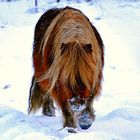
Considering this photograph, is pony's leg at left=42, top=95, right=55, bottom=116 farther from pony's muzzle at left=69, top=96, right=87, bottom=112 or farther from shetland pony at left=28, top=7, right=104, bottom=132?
pony's muzzle at left=69, top=96, right=87, bottom=112

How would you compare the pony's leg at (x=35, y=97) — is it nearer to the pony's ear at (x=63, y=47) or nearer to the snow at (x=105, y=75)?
the snow at (x=105, y=75)

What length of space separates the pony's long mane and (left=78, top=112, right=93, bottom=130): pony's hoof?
15.3 inches

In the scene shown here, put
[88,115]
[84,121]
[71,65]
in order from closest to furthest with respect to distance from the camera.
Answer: [71,65] < [84,121] < [88,115]

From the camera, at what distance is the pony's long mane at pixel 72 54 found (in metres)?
3.77

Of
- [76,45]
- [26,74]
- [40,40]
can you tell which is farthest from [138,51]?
[76,45]

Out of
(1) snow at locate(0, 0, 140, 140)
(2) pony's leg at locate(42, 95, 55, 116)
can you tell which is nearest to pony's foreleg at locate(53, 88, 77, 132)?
(1) snow at locate(0, 0, 140, 140)

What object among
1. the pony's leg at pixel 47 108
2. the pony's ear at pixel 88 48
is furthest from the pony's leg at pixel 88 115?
the pony's leg at pixel 47 108

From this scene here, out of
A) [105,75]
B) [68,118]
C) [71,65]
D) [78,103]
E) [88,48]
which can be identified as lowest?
[105,75]

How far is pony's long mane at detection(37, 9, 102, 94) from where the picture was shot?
3773mm

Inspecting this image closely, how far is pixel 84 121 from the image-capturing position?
4098mm

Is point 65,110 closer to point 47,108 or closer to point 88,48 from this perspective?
point 88,48

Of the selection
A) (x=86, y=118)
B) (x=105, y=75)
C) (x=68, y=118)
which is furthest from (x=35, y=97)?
(x=105, y=75)

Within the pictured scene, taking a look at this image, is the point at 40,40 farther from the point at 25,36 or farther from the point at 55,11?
the point at 25,36

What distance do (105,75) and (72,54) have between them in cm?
415
